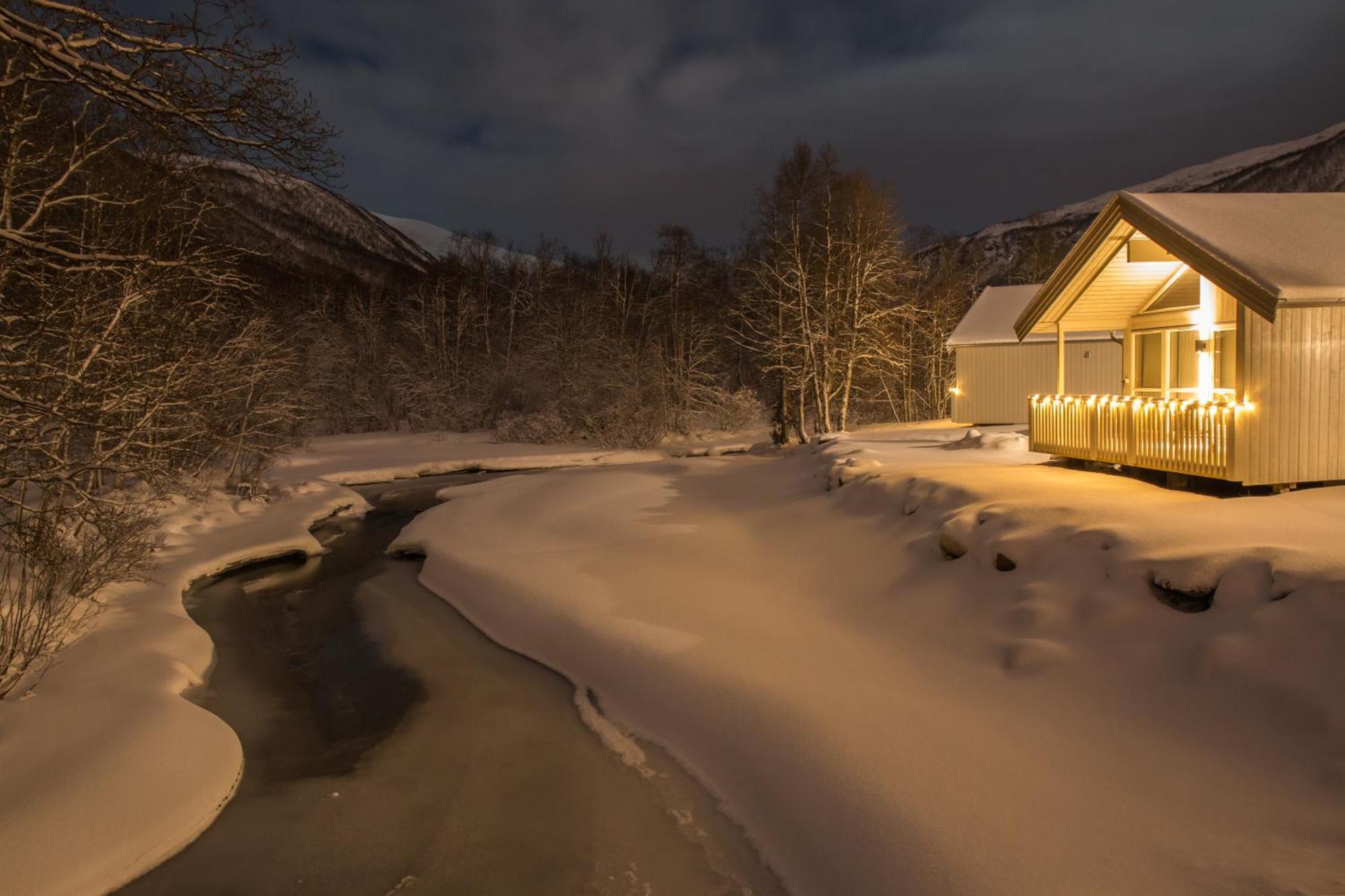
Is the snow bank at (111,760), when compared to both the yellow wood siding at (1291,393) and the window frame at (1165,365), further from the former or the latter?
the window frame at (1165,365)

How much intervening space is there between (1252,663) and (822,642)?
12.6 feet

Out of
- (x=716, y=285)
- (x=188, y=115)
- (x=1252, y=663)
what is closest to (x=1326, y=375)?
(x=1252, y=663)

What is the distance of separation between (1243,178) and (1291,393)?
130m

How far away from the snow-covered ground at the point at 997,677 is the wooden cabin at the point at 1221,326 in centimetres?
58

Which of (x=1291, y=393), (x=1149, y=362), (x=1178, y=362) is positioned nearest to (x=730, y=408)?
(x=1149, y=362)

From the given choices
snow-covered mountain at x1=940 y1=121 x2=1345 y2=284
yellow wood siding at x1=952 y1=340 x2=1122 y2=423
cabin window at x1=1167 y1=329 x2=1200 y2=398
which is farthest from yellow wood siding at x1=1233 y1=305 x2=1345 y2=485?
snow-covered mountain at x1=940 y1=121 x2=1345 y2=284

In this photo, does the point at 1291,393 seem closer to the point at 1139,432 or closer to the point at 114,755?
the point at 1139,432

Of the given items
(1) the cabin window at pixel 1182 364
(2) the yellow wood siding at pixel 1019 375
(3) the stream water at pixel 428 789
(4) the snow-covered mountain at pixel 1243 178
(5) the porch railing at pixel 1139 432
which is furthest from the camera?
(4) the snow-covered mountain at pixel 1243 178

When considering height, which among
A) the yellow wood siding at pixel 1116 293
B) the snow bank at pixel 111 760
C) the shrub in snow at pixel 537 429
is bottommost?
the snow bank at pixel 111 760

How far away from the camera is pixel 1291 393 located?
9.13m

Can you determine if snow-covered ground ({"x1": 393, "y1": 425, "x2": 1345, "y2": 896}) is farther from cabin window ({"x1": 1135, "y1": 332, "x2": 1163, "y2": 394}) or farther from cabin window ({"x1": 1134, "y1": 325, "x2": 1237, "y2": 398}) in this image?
cabin window ({"x1": 1135, "y1": 332, "x2": 1163, "y2": 394})

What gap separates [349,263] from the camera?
93438 millimetres

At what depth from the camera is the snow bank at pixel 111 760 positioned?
5.32 m

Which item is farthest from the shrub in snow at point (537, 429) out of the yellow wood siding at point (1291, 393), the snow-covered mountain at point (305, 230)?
the yellow wood siding at point (1291, 393)
